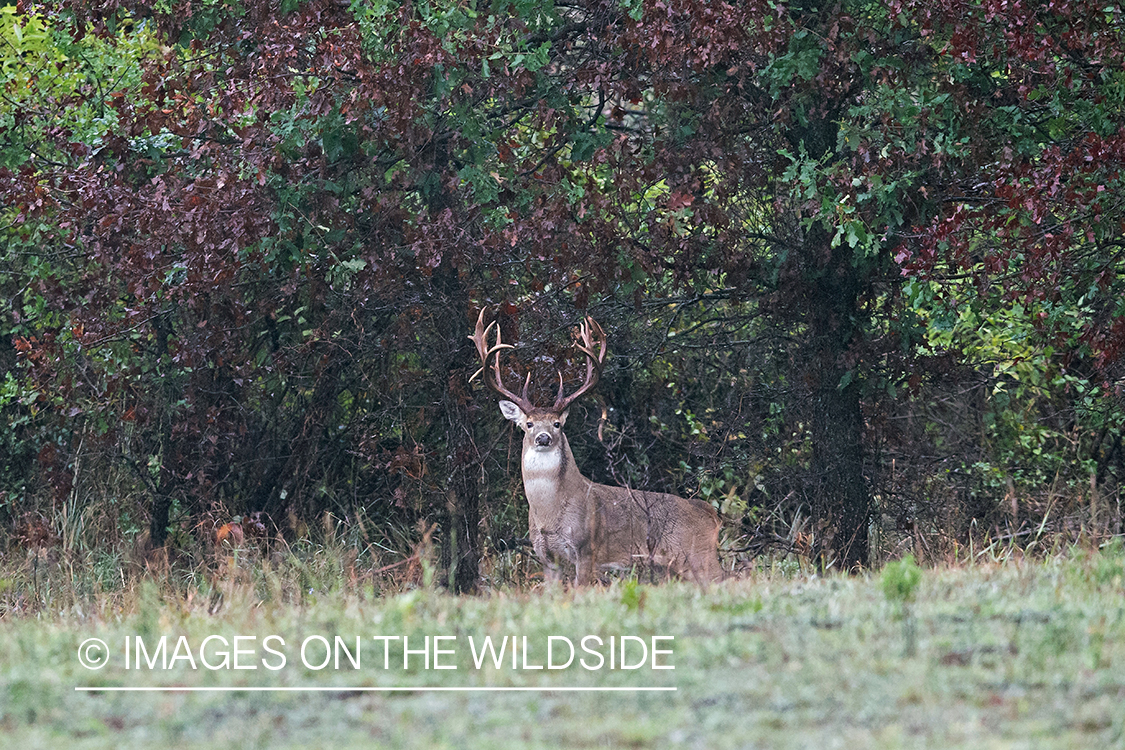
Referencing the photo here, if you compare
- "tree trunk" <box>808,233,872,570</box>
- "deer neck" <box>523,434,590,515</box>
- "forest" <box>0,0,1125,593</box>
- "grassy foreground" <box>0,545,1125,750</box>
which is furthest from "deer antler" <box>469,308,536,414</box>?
"grassy foreground" <box>0,545,1125,750</box>

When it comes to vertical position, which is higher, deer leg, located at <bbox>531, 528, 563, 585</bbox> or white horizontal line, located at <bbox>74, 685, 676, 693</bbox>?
white horizontal line, located at <bbox>74, 685, 676, 693</bbox>

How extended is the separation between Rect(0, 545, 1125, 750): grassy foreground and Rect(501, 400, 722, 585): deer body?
3.41 metres

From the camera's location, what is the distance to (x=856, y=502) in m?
10.7

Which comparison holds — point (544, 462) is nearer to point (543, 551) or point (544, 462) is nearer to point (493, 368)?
point (543, 551)

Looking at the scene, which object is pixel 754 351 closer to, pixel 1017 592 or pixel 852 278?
pixel 852 278

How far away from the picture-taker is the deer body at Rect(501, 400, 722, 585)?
10.2 meters

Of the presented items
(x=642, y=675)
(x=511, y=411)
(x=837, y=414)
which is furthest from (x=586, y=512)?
(x=642, y=675)

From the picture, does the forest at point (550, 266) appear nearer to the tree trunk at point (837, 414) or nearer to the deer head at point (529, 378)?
the tree trunk at point (837, 414)

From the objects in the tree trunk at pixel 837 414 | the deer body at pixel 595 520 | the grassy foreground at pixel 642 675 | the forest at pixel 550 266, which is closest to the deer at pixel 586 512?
the deer body at pixel 595 520

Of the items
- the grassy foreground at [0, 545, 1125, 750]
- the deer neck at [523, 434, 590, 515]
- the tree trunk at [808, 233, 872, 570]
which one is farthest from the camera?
the tree trunk at [808, 233, 872, 570]

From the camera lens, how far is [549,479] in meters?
10.4

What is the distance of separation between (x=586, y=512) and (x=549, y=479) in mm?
388

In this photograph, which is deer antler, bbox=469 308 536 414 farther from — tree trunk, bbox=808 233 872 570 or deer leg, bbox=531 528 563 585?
tree trunk, bbox=808 233 872 570

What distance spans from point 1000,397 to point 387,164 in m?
5.84
